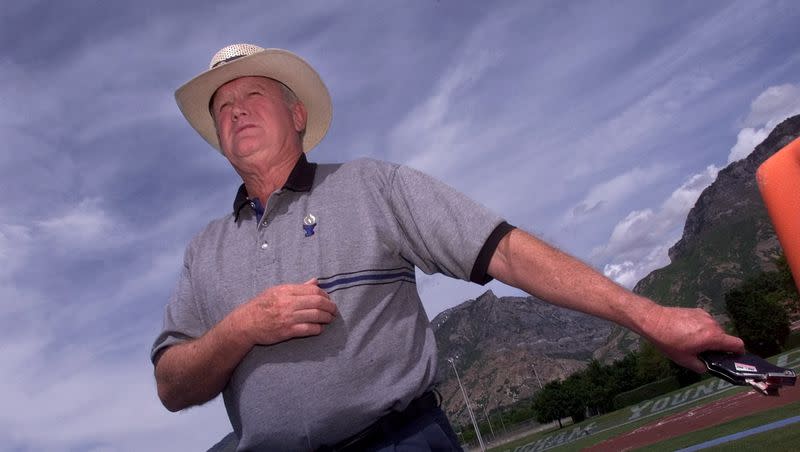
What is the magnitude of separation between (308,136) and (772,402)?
3899 cm

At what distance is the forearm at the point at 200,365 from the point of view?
2.31m

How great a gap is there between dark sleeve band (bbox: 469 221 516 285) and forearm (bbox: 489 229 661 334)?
15 mm

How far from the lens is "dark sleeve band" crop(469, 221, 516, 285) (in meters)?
2.15

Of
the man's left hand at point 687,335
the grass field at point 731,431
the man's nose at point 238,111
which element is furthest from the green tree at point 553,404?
the man's left hand at point 687,335

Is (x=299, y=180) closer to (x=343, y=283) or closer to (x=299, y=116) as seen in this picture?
(x=343, y=283)

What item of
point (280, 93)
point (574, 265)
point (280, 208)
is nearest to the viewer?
point (574, 265)

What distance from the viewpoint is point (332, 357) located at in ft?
7.41

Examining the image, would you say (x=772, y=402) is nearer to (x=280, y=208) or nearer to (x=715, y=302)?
(x=280, y=208)

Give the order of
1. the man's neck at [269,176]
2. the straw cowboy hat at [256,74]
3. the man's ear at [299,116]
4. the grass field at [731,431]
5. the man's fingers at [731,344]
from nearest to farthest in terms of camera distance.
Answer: the man's fingers at [731,344]
the man's neck at [269,176]
the straw cowboy hat at [256,74]
the man's ear at [299,116]
the grass field at [731,431]

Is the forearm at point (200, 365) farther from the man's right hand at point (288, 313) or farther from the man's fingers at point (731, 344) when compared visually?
the man's fingers at point (731, 344)

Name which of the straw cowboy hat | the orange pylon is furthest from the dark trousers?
the straw cowboy hat

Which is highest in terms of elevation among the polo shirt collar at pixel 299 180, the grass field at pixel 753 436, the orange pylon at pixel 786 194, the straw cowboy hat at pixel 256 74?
the straw cowboy hat at pixel 256 74

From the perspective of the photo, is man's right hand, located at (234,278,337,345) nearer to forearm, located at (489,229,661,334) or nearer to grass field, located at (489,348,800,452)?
forearm, located at (489,229,661,334)

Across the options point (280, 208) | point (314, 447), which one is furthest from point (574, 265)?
point (280, 208)
